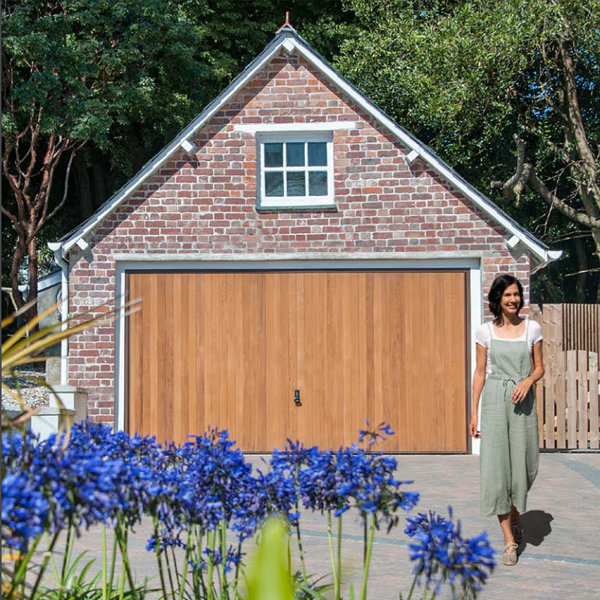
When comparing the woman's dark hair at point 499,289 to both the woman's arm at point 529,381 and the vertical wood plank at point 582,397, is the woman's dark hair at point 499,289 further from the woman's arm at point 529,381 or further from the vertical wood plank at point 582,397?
the vertical wood plank at point 582,397

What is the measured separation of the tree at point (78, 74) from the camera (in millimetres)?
22141

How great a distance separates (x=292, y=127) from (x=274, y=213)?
125 centimetres

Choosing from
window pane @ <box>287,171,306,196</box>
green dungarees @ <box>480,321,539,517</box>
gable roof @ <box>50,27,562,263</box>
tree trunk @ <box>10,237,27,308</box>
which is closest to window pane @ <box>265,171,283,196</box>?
window pane @ <box>287,171,306,196</box>

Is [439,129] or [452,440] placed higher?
[439,129]

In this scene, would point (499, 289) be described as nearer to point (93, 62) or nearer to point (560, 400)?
point (560, 400)

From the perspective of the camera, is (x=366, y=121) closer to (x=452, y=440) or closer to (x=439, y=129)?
(x=452, y=440)

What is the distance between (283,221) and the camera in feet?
47.7

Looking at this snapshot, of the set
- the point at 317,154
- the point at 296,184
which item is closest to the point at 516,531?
the point at 296,184

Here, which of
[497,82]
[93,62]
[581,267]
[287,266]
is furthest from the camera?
[581,267]

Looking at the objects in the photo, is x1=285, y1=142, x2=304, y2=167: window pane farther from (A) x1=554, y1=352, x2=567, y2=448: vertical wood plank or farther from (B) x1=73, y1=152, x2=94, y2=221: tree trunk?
(B) x1=73, y1=152, x2=94, y2=221: tree trunk

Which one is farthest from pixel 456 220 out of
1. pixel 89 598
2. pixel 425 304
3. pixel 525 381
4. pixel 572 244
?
pixel 572 244

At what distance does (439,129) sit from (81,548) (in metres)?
19.2

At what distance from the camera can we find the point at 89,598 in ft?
13.8

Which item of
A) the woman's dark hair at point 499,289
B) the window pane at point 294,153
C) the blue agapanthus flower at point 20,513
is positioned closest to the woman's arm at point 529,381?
the woman's dark hair at point 499,289
